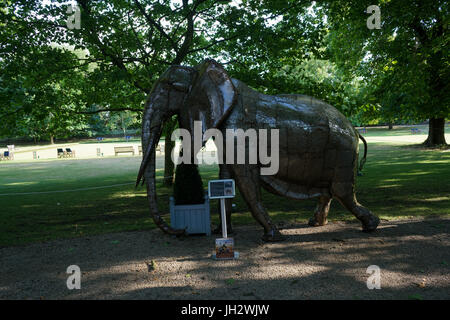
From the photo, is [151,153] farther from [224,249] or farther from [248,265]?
[248,265]

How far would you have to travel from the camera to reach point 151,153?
620 cm

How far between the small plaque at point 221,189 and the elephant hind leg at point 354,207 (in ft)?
7.45

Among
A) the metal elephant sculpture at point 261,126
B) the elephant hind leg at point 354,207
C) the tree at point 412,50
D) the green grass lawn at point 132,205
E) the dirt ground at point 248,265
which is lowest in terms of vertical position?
the dirt ground at point 248,265

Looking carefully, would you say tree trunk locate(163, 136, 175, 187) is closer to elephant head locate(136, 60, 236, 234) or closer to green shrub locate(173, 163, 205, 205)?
green shrub locate(173, 163, 205, 205)

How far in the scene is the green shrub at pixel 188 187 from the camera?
7289 mm

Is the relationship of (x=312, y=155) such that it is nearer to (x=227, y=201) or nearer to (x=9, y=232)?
(x=227, y=201)

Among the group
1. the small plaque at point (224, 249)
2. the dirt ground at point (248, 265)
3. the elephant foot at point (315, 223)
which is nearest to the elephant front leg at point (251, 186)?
the dirt ground at point (248, 265)

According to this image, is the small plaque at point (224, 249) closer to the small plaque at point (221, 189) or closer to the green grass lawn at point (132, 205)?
the small plaque at point (221, 189)

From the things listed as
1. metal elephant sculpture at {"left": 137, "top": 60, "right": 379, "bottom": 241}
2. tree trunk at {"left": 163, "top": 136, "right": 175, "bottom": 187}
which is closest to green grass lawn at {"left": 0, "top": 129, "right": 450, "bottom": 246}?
tree trunk at {"left": 163, "top": 136, "right": 175, "bottom": 187}

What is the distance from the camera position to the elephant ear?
608cm

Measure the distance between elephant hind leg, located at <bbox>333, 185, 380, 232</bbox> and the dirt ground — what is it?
0.21m

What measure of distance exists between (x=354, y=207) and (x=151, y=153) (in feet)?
13.8

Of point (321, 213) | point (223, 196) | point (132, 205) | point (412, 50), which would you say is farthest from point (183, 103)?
point (412, 50)
